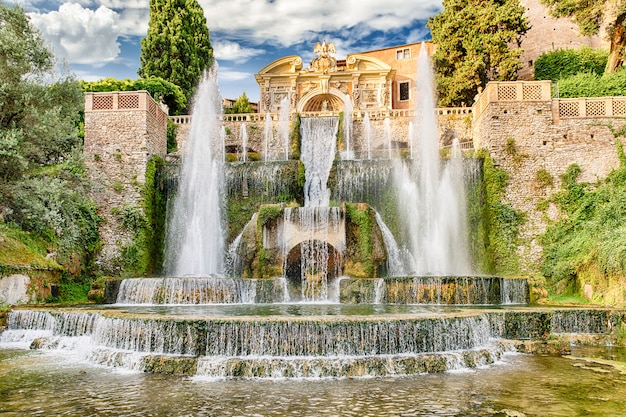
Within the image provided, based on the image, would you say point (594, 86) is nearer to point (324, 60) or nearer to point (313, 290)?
point (313, 290)

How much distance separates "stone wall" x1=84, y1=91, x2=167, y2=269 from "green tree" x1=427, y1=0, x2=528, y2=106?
15249mm

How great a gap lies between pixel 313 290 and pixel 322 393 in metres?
7.94

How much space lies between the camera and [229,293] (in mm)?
13109

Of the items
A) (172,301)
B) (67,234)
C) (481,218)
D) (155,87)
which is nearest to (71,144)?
(67,234)

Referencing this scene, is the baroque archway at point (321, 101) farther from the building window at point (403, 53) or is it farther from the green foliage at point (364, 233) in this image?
the green foliage at point (364, 233)

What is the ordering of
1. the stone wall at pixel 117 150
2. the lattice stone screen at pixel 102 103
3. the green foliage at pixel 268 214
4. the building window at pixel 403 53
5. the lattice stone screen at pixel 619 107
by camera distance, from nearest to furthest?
the green foliage at pixel 268 214
the stone wall at pixel 117 150
the lattice stone screen at pixel 619 107
the lattice stone screen at pixel 102 103
the building window at pixel 403 53

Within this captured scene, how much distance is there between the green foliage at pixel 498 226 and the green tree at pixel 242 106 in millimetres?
21100

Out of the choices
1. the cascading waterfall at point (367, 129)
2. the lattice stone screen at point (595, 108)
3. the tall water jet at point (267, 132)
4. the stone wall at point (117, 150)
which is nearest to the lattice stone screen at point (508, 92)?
the lattice stone screen at point (595, 108)

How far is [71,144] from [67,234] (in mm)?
3094

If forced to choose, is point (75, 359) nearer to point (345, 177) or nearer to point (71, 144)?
point (71, 144)

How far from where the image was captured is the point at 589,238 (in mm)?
15328

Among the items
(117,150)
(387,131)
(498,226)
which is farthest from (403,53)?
(117,150)

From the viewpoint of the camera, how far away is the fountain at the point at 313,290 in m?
8.05

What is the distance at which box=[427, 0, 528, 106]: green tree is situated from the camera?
25.5 m
